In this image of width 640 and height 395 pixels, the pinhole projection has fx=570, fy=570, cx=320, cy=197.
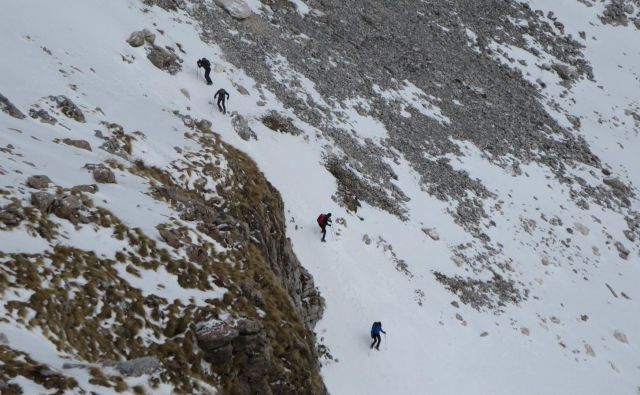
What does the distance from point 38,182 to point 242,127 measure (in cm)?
1557

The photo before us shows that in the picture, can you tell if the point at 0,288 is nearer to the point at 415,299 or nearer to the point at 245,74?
the point at 415,299

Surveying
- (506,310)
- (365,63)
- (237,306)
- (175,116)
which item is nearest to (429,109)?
(365,63)

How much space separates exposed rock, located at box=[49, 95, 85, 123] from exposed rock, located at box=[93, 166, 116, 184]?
14.9 ft

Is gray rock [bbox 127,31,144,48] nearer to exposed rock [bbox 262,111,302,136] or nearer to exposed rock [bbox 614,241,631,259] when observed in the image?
exposed rock [bbox 262,111,302,136]

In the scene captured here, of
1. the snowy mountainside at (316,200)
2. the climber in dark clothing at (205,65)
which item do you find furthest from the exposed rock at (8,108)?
the climber in dark clothing at (205,65)

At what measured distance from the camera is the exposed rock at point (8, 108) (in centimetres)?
1744

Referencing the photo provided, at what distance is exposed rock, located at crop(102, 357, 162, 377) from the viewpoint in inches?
422

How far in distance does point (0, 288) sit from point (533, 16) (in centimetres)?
5849

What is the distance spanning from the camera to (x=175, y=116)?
2431 cm

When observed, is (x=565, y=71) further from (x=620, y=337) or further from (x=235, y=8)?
(x=235, y=8)

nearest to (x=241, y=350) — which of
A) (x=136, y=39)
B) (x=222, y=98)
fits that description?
(x=222, y=98)

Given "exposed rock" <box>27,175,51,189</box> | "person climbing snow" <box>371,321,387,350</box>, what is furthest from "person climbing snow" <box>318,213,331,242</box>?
"exposed rock" <box>27,175,51,189</box>

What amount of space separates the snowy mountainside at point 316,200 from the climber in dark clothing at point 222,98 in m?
0.51

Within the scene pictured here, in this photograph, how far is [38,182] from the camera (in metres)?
13.9
